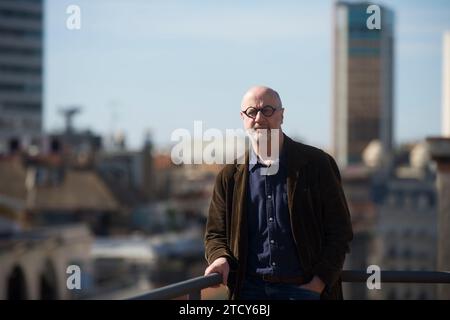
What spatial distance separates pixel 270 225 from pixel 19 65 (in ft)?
407

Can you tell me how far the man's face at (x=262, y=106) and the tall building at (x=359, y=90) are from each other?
172 meters

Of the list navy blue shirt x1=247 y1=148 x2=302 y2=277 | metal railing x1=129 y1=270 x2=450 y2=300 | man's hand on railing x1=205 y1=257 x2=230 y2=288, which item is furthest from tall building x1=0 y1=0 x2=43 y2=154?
navy blue shirt x1=247 y1=148 x2=302 y2=277

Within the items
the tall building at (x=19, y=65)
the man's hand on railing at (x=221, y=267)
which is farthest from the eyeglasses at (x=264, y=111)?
the tall building at (x=19, y=65)

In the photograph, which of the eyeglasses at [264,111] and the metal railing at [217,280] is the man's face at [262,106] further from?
the metal railing at [217,280]

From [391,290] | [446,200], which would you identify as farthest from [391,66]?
[446,200]

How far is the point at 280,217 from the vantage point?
4.95 meters

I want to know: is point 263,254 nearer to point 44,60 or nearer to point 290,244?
point 290,244

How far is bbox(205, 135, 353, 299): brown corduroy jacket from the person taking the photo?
493cm

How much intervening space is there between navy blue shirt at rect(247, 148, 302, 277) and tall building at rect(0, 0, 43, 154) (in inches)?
4794

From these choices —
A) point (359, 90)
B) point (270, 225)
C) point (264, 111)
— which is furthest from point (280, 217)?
point (359, 90)

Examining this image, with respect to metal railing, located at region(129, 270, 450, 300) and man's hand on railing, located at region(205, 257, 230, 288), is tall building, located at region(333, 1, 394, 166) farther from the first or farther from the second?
man's hand on railing, located at region(205, 257, 230, 288)

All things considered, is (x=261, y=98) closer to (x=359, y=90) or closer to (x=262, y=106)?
(x=262, y=106)

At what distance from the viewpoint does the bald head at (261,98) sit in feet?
16.3

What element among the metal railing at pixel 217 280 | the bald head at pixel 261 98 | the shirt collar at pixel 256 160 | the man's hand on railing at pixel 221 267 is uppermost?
the bald head at pixel 261 98
